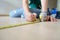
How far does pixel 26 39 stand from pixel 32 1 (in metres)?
1.62

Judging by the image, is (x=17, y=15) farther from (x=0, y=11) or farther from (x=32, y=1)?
(x=0, y=11)

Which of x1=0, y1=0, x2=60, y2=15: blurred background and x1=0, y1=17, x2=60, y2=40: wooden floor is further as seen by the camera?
x1=0, y1=0, x2=60, y2=15: blurred background

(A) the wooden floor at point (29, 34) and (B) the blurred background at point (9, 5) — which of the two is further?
(B) the blurred background at point (9, 5)

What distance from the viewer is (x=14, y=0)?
2.83 metres

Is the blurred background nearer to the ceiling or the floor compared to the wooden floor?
nearer to the ceiling

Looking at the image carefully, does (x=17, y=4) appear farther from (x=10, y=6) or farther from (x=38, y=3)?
(x=38, y=3)

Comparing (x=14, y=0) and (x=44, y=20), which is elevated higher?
(x=14, y=0)

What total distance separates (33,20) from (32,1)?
904 millimetres

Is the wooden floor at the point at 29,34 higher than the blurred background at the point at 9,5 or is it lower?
lower

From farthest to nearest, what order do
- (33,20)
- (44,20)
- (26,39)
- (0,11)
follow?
(0,11) → (44,20) → (33,20) → (26,39)

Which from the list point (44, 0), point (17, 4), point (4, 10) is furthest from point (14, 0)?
point (44, 0)

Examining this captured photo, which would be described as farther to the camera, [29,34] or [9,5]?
[9,5]

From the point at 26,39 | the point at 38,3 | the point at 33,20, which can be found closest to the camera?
the point at 26,39

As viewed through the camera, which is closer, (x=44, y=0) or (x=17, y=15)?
(x=44, y=0)
